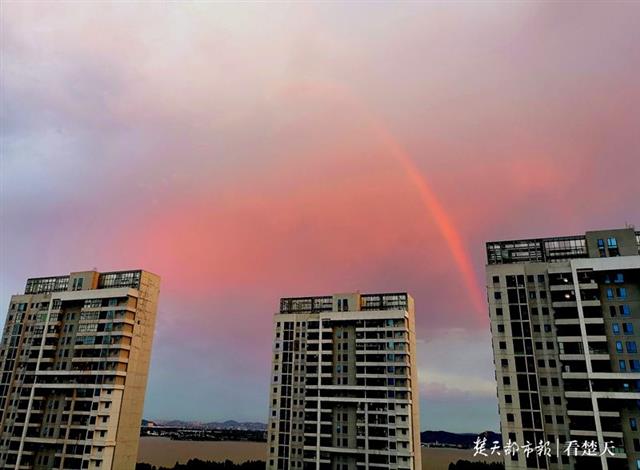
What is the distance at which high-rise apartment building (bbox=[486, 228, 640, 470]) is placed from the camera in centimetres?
5534

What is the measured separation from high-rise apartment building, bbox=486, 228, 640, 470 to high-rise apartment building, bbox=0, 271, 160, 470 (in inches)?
2287

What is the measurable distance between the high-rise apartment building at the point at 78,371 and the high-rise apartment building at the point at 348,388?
27333 millimetres

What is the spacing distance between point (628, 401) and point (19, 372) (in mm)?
94007

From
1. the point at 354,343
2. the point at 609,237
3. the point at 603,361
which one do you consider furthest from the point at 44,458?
the point at 609,237

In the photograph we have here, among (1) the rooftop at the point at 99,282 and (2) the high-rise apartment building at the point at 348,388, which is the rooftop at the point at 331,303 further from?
(1) the rooftop at the point at 99,282

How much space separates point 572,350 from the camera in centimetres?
5962

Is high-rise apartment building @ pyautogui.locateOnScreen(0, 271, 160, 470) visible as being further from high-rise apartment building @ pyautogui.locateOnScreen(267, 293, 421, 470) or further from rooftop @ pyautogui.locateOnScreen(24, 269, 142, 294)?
high-rise apartment building @ pyautogui.locateOnScreen(267, 293, 421, 470)

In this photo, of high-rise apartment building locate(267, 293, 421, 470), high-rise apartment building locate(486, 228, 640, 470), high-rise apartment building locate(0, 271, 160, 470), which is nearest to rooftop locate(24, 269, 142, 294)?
high-rise apartment building locate(0, 271, 160, 470)

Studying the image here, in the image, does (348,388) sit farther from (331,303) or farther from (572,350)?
(572,350)

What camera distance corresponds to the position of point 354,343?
3378 inches

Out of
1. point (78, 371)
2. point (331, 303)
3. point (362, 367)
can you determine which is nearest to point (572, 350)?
point (362, 367)

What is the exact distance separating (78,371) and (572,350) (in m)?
75.9

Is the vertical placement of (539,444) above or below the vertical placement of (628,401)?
below

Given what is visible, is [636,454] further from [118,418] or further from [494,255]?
[118,418]
